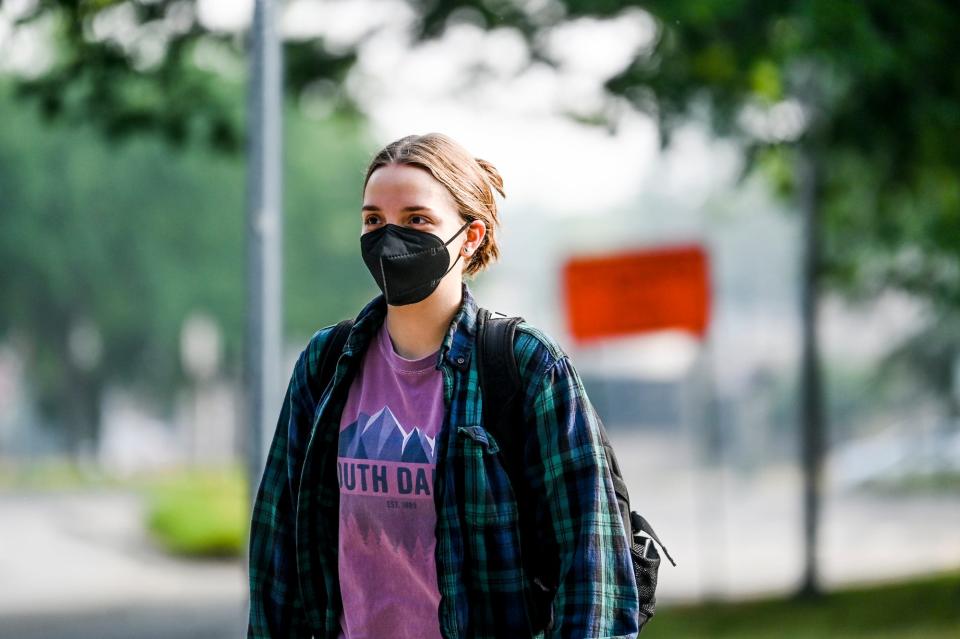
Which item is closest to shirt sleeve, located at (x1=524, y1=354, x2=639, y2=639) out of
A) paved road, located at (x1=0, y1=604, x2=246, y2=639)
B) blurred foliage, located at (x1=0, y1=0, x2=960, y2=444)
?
blurred foliage, located at (x1=0, y1=0, x2=960, y2=444)

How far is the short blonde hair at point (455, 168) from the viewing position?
2.38 m

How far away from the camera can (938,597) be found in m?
14.2

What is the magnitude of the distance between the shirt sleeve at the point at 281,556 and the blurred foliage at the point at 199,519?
16330mm

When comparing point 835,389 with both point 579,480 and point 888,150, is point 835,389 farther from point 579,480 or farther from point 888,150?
point 579,480

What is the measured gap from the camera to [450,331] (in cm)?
241

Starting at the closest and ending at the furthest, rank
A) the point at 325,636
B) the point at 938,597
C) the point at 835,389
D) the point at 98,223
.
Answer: the point at 325,636
the point at 938,597
the point at 98,223
the point at 835,389

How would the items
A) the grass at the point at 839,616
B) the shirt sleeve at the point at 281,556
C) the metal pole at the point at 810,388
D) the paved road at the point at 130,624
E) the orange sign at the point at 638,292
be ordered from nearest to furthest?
1. the shirt sleeve at the point at 281,556
2. the orange sign at the point at 638,292
3. the grass at the point at 839,616
4. the paved road at the point at 130,624
5. the metal pole at the point at 810,388

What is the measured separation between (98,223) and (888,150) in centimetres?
2822

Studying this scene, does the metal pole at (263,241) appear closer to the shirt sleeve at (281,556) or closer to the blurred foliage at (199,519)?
the shirt sleeve at (281,556)

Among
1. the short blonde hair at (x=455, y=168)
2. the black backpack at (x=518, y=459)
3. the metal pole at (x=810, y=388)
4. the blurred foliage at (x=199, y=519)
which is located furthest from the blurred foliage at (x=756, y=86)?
the blurred foliage at (x=199, y=519)

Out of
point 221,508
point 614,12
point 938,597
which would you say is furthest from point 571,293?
point 221,508

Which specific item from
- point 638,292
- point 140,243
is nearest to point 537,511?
point 638,292

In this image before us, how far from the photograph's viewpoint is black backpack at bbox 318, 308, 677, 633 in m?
2.32

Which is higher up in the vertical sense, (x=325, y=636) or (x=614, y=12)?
(x=614, y=12)
